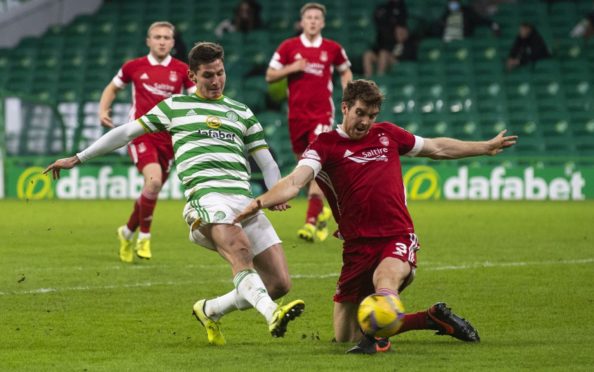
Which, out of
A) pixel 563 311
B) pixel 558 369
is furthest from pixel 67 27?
pixel 558 369

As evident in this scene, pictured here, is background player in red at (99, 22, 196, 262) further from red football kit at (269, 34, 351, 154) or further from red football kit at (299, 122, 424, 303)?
red football kit at (299, 122, 424, 303)

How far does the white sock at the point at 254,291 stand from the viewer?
687 cm

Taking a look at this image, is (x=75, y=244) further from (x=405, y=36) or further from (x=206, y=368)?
(x=405, y=36)

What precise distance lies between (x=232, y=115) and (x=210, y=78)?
26 cm

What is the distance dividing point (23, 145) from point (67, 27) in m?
5.83

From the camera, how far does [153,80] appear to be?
12.6m

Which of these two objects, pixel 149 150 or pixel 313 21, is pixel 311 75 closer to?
pixel 313 21

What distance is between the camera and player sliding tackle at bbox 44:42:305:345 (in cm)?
732

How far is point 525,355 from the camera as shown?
6.82m

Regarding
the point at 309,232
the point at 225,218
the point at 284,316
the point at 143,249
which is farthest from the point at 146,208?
the point at 284,316

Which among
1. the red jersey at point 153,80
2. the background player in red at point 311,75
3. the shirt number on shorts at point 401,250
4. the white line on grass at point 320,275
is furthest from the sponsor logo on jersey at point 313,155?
the background player in red at point 311,75

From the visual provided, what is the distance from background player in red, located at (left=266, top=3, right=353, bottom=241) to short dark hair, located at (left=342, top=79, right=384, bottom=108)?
277 inches

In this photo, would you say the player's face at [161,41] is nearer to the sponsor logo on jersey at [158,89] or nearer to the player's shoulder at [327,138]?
the sponsor logo on jersey at [158,89]

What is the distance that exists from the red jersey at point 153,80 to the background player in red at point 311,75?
1.87m
